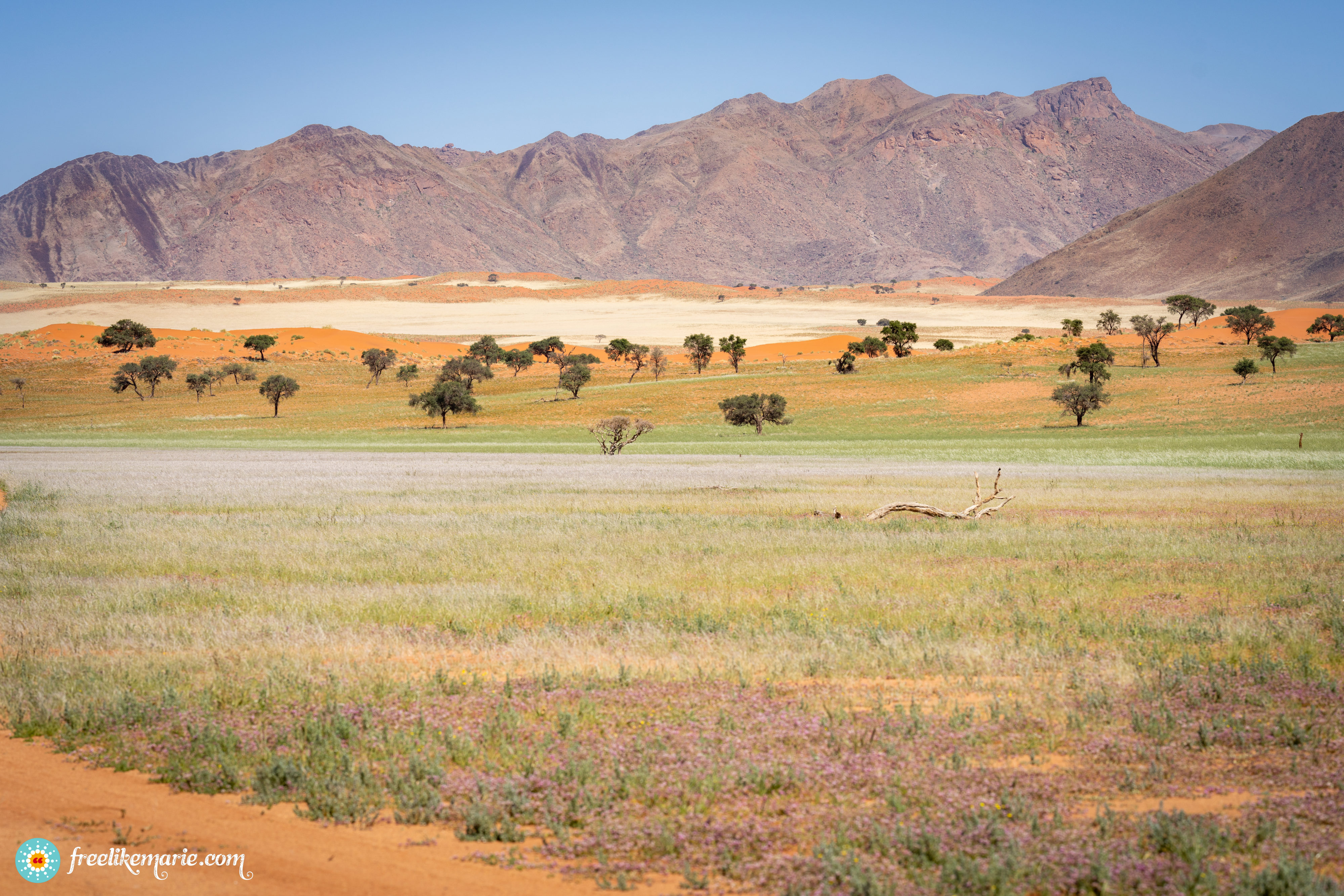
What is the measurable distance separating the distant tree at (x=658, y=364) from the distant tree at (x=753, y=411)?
2772 centimetres

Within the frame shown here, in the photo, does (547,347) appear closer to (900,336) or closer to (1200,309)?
(900,336)

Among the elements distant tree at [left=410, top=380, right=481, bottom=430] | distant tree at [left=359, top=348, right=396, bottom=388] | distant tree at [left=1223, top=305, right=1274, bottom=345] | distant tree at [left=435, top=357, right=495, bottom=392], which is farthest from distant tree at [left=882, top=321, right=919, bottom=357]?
distant tree at [left=359, top=348, right=396, bottom=388]

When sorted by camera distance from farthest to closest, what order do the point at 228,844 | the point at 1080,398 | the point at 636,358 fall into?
the point at 636,358 < the point at 1080,398 < the point at 228,844

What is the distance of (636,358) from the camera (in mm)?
115688

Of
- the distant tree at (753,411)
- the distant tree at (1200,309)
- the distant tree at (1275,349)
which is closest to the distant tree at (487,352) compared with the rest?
the distant tree at (753,411)

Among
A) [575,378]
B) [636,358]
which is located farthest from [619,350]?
[575,378]

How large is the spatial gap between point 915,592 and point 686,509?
13364 millimetres

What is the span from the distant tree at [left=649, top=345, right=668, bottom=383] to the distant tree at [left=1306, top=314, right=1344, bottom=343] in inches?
3425

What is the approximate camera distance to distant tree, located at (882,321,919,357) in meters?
124

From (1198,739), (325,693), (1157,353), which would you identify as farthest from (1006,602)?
(1157,353)

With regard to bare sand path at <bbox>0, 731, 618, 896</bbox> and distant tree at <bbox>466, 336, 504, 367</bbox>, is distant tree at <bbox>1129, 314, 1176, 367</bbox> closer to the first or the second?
distant tree at <bbox>466, 336, 504, 367</bbox>

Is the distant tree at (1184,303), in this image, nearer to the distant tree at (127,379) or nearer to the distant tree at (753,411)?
the distant tree at (753,411)

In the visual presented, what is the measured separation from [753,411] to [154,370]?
67.3m

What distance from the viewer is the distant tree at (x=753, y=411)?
77812 mm
